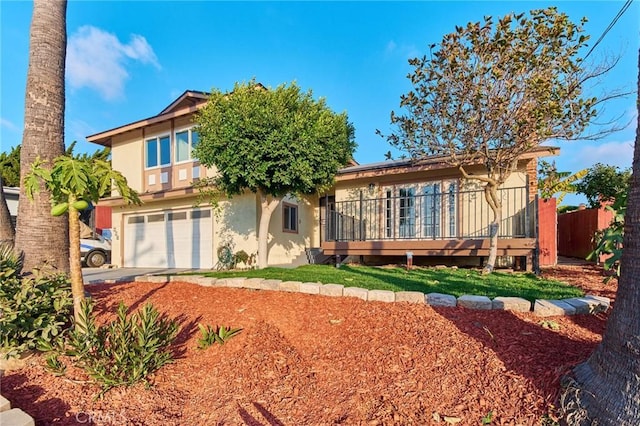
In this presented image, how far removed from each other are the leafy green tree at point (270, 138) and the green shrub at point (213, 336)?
4.49 meters

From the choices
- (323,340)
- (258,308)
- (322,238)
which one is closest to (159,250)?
(322,238)

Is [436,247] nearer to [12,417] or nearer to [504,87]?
[504,87]

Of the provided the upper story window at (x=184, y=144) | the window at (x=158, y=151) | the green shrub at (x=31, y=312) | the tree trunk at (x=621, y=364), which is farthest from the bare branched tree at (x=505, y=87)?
the window at (x=158, y=151)

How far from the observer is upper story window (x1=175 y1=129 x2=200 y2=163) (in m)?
12.4

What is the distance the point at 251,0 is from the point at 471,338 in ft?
28.1

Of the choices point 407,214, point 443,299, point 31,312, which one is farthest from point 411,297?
point 407,214

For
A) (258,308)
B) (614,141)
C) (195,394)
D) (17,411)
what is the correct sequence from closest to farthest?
(17,411)
(195,394)
(258,308)
(614,141)

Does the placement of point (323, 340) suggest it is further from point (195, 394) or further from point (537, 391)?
point (537, 391)

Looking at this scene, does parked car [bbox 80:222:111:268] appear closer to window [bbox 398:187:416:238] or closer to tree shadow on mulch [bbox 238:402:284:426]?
window [bbox 398:187:416:238]

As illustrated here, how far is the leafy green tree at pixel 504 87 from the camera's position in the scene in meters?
6.12

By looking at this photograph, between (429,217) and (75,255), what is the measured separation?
9222 mm

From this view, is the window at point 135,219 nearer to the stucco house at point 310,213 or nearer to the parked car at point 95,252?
the stucco house at point 310,213

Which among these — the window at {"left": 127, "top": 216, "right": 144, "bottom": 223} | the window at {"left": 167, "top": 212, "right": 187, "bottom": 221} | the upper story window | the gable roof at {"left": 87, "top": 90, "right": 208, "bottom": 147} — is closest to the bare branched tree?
the gable roof at {"left": 87, "top": 90, "right": 208, "bottom": 147}

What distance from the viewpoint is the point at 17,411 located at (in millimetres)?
2336
